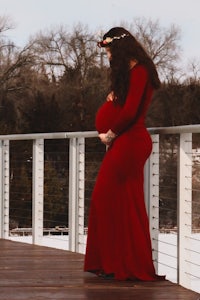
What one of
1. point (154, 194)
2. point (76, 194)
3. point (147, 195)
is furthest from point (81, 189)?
point (154, 194)

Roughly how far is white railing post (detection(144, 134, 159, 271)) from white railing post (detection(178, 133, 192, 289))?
400mm

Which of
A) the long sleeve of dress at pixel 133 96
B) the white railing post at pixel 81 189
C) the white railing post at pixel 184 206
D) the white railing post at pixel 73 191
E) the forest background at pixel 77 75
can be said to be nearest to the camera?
the white railing post at pixel 184 206

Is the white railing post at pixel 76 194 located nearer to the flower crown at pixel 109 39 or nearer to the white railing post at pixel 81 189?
the white railing post at pixel 81 189

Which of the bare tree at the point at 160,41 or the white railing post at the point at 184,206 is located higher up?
the bare tree at the point at 160,41

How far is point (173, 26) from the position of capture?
53.8m

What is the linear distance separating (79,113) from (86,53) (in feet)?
20.9

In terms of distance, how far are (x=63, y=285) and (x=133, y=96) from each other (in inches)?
43.2

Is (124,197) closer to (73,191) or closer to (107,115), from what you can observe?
(107,115)

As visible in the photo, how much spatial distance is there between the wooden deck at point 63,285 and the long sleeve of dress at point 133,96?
0.89 metres

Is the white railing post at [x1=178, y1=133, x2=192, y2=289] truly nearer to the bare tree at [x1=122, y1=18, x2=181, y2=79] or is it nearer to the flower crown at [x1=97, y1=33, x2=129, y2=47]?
the flower crown at [x1=97, y1=33, x2=129, y2=47]

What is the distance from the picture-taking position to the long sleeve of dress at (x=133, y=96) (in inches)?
192

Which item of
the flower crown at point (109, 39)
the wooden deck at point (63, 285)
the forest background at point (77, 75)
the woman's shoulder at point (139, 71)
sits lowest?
the wooden deck at point (63, 285)

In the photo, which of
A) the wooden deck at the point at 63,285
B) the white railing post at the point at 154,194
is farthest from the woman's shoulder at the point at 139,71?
the wooden deck at the point at 63,285

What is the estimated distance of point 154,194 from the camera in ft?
17.3
